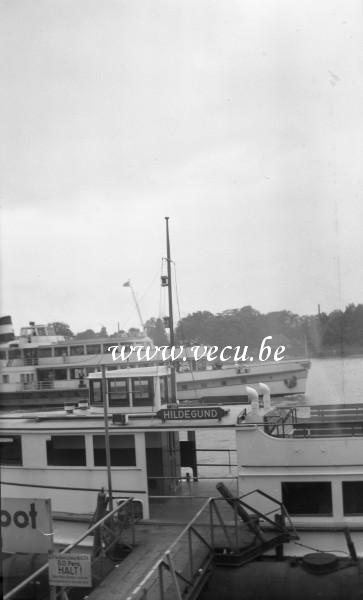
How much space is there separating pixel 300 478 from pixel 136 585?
2178mm

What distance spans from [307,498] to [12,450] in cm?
319

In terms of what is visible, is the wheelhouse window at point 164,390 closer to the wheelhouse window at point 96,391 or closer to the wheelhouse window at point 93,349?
the wheelhouse window at point 96,391

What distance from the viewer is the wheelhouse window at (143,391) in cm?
727

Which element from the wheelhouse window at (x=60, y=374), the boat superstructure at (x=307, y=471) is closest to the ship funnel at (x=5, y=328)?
the boat superstructure at (x=307, y=471)

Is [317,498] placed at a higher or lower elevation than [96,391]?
lower

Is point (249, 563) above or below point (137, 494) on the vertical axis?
below

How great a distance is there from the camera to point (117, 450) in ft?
22.1

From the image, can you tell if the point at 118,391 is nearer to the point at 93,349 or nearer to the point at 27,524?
the point at 27,524

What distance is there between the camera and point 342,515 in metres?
6.21

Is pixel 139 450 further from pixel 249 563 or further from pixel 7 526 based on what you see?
pixel 7 526

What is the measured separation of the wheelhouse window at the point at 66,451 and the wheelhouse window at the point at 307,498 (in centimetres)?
213

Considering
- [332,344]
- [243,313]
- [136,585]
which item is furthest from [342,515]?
[243,313]

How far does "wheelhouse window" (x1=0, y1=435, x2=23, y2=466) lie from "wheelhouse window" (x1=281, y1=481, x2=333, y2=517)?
9.39 ft

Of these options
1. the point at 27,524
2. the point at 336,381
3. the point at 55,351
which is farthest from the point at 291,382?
the point at 27,524
